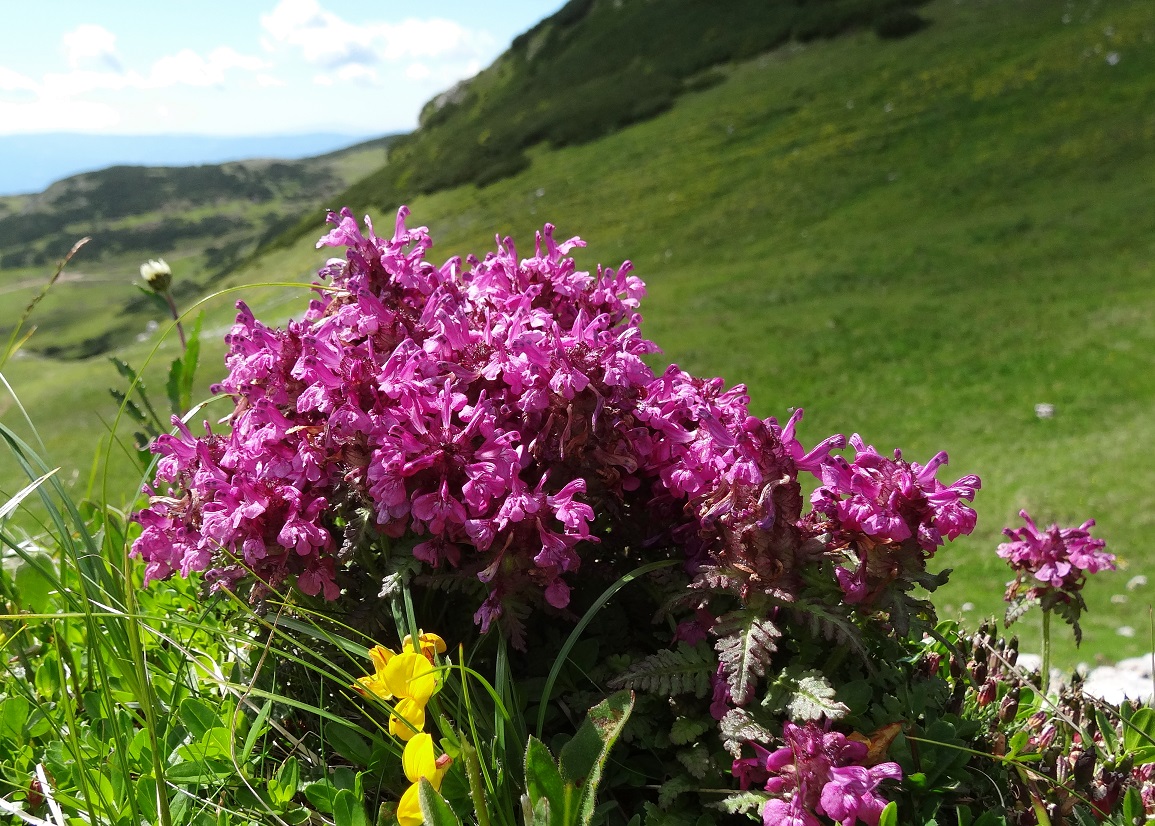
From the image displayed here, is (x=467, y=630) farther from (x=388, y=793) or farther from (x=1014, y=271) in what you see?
(x=1014, y=271)

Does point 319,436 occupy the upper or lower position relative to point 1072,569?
upper

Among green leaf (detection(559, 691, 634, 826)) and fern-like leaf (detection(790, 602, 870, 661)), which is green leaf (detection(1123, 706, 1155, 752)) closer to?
fern-like leaf (detection(790, 602, 870, 661))

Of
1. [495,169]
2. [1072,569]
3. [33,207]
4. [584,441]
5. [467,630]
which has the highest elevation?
[33,207]

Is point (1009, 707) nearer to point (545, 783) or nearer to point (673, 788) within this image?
point (673, 788)

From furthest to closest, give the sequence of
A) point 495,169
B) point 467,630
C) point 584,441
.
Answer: point 495,169 → point 467,630 → point 584,441

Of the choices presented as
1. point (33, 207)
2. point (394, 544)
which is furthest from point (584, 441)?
point (33, 207)

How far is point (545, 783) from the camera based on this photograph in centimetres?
164

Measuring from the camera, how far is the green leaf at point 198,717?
6.79ft

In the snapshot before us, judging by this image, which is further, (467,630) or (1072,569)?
(1072,569)

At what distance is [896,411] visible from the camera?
15.2 metres

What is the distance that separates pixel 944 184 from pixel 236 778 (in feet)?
84.9

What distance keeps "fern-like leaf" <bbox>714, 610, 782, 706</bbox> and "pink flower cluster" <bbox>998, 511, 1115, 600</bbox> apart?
123 cm

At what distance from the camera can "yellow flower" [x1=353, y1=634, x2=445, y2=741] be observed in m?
1.76

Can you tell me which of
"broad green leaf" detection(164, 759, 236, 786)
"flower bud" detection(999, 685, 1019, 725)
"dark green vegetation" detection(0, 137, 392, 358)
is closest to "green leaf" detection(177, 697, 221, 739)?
"broad green leaf" detection(164, 759, 236, 786)
